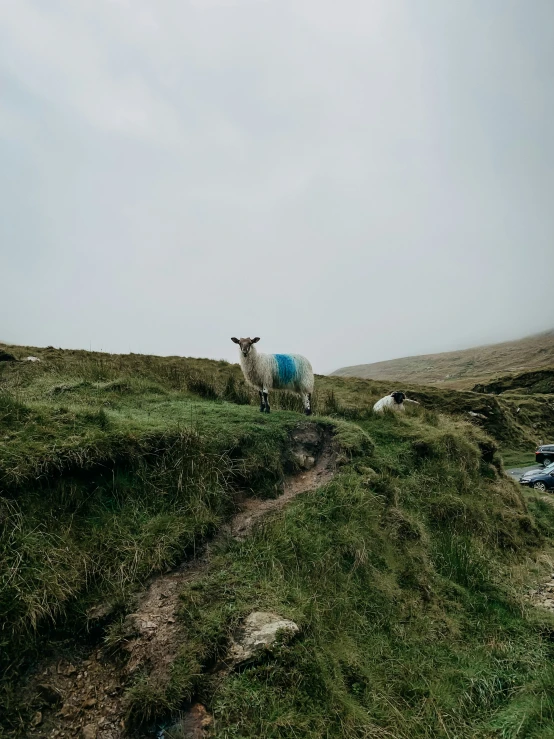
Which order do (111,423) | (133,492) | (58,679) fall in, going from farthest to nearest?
(111,423), (133,492), (58,679)

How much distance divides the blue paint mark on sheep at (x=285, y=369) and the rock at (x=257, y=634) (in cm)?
753

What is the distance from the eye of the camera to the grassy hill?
4.80 metres

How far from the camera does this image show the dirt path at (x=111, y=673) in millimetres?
4434

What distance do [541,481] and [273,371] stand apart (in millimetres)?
16831

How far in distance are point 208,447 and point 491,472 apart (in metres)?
10.0

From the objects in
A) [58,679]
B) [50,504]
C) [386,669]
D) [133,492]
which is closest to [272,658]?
[386,669]

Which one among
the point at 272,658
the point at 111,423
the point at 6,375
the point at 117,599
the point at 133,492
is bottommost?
the point at 272,658

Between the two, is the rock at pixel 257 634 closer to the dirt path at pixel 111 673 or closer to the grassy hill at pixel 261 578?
the grassy hill at pixel 261 578

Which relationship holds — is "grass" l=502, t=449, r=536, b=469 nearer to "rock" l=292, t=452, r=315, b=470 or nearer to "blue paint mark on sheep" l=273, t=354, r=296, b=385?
"blue paint mark on sheep" l=273, t=354, r=296, b=385

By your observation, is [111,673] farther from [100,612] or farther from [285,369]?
[285,369]

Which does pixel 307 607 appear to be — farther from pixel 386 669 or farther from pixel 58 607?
pixel 58 607

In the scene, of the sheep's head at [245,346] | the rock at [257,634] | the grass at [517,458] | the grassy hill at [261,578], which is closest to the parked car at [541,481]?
the grass at [517,458]

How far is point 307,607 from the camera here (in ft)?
19.4

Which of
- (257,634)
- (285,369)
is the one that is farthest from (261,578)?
(285,369)
